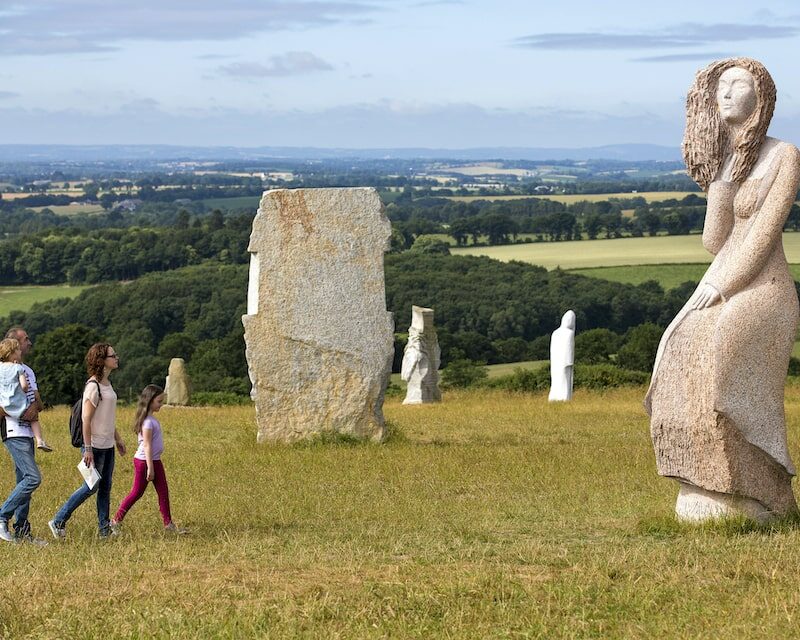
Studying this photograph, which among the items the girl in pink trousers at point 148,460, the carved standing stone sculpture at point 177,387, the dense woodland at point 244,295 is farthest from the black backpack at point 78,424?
the dense woodland at point 244,295

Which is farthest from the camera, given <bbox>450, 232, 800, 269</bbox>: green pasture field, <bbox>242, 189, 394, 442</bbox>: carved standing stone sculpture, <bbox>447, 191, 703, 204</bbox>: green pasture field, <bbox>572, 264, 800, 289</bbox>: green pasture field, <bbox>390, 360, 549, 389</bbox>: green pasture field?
<bbox>447, 191, 703, 204</bbox>: green pasture field

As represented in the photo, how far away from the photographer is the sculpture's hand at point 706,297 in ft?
Result: 32.3

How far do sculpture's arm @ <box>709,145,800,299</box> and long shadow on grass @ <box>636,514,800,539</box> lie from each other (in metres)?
1.73

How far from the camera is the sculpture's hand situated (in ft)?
32.3

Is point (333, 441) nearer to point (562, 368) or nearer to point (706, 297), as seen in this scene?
point (706, 297)

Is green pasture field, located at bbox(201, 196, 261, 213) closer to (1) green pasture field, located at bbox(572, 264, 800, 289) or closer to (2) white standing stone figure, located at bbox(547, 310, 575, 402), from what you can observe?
(1) green pasture field, located at bbox(572, 264, 800, 289)

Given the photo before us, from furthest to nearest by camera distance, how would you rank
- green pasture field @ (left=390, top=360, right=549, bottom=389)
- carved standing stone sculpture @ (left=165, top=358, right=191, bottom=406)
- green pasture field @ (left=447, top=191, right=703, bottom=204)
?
green pasture field @ (left=447, top=191, right=703, bottom=204), green pasture field @ (left=390, top=360, right=549, bottom=389), carved standing stone sculpture @ (left=165, top=358, right=191, bottom=406)

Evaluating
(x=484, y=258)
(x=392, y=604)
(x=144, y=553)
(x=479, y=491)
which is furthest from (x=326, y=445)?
(x=484, y=258)

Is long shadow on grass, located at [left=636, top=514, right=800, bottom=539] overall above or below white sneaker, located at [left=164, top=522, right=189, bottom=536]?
above

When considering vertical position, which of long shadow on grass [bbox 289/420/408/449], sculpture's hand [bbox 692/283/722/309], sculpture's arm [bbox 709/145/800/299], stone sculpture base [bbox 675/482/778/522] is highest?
sculpture's arm [bbox 709/145/800/299]

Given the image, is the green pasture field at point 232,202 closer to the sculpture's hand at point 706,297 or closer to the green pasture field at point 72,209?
the green pasture field at point 72,209

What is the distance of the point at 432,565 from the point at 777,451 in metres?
2.87

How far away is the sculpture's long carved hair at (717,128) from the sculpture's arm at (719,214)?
0.11 meters

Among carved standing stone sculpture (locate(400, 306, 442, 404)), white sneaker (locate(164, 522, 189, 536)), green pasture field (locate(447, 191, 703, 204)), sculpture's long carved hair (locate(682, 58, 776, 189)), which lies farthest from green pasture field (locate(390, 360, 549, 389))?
green pasture field (locate(447, 191, 703, 204))
